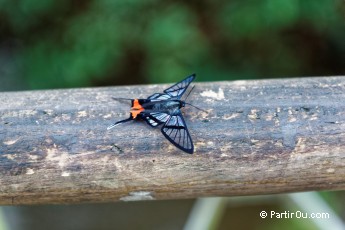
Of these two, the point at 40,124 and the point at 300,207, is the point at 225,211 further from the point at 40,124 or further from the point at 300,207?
the point at 40,124

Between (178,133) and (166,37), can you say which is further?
(166,37)

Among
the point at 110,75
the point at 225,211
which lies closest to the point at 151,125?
the point at 225,211

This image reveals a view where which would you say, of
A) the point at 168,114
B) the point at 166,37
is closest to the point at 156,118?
the point at 168,114

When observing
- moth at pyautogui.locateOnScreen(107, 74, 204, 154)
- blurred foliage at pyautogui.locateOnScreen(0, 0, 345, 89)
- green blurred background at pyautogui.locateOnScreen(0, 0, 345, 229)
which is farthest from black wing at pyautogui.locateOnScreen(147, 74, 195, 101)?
blurred foliage at pyautogui.locateOnScreen(0, 0, 345, 89)

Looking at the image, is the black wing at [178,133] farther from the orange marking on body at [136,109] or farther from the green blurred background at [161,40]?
the green blurred background at [161,40]

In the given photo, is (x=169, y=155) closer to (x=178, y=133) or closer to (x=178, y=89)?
(x=178, y=133)

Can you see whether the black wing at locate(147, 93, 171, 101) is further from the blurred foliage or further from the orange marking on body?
the blurred foliage

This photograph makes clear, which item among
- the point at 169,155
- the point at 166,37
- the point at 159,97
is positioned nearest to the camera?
the point at 169,155
